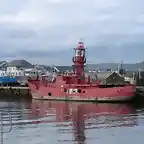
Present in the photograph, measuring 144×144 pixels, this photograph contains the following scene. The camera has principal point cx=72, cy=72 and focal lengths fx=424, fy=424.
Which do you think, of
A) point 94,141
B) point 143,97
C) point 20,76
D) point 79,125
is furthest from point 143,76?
point 94,141

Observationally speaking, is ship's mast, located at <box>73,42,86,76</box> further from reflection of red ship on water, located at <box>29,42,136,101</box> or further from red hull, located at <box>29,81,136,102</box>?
red hull, located at <box>29,81,136,102</box>

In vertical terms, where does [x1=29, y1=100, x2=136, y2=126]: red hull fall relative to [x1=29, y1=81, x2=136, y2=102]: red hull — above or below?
below

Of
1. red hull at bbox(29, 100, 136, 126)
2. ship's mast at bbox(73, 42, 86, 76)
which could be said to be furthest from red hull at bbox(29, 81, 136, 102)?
red hull at bbox(29, 100, 136, 126)

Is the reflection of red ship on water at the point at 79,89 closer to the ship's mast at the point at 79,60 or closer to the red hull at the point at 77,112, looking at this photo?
the ship's mast at the point at 79,60

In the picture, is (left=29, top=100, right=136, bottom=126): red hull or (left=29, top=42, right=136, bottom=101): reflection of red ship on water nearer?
(left=29, top=100, right=136, bottom=126): red hull

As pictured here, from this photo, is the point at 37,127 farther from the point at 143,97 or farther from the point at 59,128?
the point at 143,97

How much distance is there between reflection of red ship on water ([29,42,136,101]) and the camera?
49844mm

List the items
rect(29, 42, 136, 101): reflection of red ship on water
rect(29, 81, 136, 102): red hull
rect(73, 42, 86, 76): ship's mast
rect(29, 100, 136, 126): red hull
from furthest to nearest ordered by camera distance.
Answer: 1. rect(73, 42, 86, 76): ship's mast
2. rect(29, 42, 136, 101): reflection of red ship on water
3. rect(29, 81, 136, 102): red hull
4. rect(29, 100, 136, 126): red hull

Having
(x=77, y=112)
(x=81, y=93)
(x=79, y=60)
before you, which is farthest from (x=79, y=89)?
(x=77, y=112)

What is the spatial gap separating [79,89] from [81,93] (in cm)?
60

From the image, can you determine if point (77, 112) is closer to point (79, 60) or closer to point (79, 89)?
point (79, 89)

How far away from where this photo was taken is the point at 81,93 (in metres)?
53.1

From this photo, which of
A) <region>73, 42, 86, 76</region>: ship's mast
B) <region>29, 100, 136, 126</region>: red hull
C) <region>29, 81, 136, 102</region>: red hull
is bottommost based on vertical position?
<region>29, 100, 136, 126</region>: red hull

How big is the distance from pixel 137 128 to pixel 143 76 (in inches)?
2016
